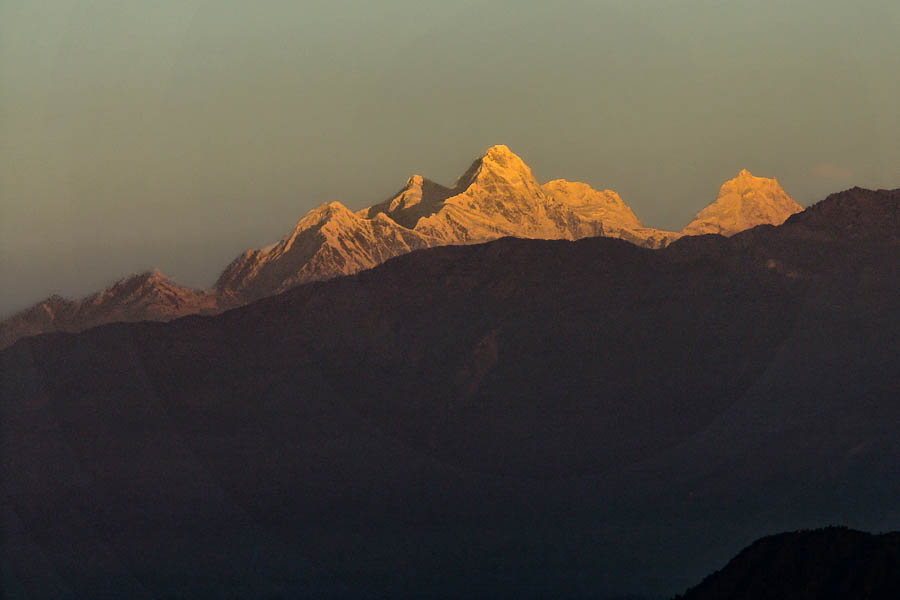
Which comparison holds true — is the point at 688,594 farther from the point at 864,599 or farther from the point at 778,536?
the point at 864,599

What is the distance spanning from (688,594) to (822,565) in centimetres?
1480

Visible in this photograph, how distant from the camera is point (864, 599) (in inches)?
5871

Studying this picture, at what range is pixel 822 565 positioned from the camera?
6176 inches

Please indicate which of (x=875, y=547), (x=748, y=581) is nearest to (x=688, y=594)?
(x=748, y=581)

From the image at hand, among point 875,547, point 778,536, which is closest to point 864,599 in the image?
point 875,547

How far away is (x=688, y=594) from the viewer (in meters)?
166

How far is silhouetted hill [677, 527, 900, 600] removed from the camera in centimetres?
15075

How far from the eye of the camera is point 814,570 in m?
157

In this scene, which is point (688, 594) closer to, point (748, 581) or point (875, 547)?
point (748, 581)

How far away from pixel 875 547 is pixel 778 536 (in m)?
12.4

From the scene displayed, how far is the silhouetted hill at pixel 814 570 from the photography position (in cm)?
15075

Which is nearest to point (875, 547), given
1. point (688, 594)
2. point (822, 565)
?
point (822, 565)

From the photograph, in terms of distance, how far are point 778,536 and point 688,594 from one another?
32.6 ft

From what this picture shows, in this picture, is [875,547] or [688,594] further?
[688,594]
